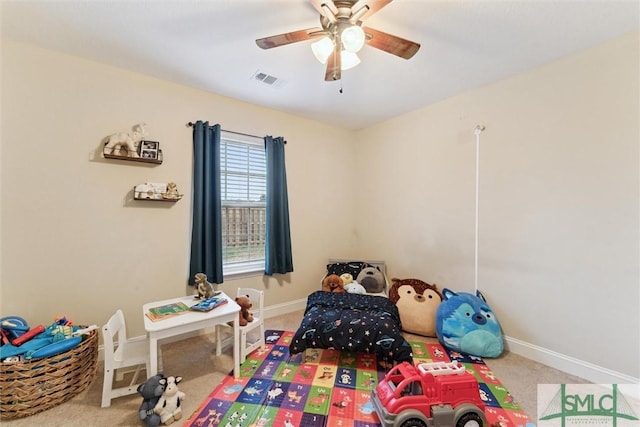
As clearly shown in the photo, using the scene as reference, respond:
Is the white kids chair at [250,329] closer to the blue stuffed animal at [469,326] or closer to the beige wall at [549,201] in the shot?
the blue stuffed animal at [469,326]

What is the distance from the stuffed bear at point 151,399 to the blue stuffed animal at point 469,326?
2329 millimetres

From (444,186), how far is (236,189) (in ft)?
7.93

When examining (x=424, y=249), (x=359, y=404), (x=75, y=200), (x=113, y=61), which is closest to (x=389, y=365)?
(x=359, y=404)

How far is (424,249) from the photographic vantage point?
320 cm

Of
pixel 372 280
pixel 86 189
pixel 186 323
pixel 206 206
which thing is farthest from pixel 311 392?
pixel 86 189

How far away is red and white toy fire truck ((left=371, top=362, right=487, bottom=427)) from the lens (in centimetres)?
147

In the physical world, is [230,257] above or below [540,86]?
below

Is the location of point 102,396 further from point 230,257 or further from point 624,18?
point 624,18

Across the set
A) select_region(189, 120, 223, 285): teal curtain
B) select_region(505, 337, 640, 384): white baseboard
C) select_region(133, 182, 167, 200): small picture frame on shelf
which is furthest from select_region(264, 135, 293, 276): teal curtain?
select_region(505, 337, 640, 384): white baseboard

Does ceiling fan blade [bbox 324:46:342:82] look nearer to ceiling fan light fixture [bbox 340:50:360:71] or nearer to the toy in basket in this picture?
ceiling fan light fixture [bbox 340:50:360:71]

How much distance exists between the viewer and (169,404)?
161 centimetres

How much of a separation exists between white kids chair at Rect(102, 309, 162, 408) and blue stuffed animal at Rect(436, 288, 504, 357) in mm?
2465

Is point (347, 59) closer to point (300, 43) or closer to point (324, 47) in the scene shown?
point (324, 47)

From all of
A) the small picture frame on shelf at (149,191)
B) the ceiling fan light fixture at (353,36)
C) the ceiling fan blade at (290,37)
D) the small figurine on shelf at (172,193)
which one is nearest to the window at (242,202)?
the small figurine on shelf at (172,193)
